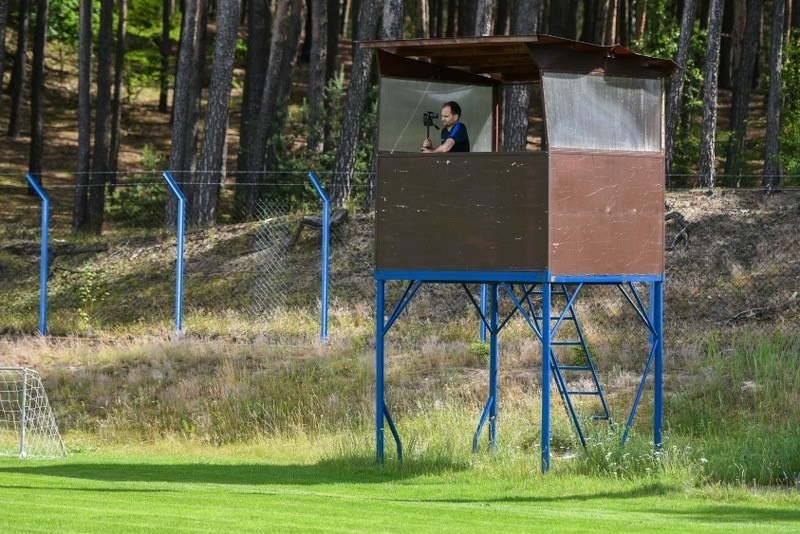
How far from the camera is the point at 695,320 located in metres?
21.6

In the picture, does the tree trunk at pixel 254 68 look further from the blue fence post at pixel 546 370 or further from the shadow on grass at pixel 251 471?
the blue fence post at pixel 546 370

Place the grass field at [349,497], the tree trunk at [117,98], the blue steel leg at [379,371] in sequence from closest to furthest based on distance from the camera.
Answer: the grass field at [349,497] → the blue steel leg at [379,371] → the tree trunk at [117,98]

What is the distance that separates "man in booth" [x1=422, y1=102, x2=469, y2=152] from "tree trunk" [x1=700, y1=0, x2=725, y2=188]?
47.8 feet

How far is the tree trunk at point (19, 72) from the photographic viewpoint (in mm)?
43406

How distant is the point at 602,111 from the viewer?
13914mm

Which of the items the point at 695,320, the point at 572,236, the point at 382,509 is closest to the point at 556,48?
the point at 572,236

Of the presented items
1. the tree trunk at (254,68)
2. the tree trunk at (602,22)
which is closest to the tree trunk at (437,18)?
the tree trunk at (602,22)

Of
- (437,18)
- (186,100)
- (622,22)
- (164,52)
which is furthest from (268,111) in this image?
(622,22)

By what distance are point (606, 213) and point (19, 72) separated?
35433 mm

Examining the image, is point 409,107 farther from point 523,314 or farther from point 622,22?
point 622,22

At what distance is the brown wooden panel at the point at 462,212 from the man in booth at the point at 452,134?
0.24 m

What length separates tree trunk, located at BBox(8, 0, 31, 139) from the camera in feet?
142

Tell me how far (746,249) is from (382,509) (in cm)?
1482

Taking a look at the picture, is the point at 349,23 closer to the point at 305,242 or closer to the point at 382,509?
the point at 305,242
